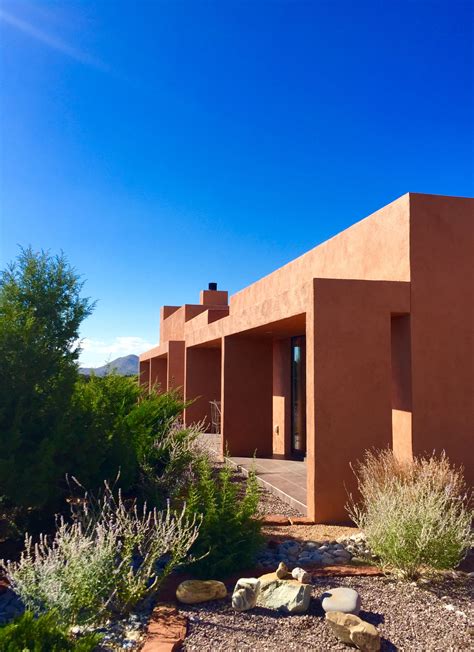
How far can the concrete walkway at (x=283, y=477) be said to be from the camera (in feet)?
25.4

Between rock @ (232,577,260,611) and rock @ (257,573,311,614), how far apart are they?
89 millimetres

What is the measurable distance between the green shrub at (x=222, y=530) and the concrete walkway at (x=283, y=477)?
1533mm

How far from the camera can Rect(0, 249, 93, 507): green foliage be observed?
5.20 m

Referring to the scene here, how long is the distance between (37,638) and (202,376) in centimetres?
1366

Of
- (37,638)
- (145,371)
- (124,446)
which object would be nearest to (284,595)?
(37,638)

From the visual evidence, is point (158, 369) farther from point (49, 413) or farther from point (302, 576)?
point (302, 576)

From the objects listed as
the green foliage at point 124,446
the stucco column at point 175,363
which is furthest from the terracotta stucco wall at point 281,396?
the stucco column at point 175,363

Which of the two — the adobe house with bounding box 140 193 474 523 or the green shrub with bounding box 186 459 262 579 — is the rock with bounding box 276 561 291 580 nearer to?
the green shrub with bounding box 186 459 262 579

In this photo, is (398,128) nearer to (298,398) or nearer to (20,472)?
(298,398)

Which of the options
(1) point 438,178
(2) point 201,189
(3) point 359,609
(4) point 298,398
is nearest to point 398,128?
(1) point 438,178

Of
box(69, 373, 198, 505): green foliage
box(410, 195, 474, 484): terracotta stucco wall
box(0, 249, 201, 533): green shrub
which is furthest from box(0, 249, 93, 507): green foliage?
box(410, 195, 474, 484): terracotta stucco wall

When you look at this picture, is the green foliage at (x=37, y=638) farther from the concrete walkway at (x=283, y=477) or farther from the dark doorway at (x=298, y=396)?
the dark doorway at (x=298, y=396)

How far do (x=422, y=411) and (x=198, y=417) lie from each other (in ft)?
35.4

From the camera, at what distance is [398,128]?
11008mm
